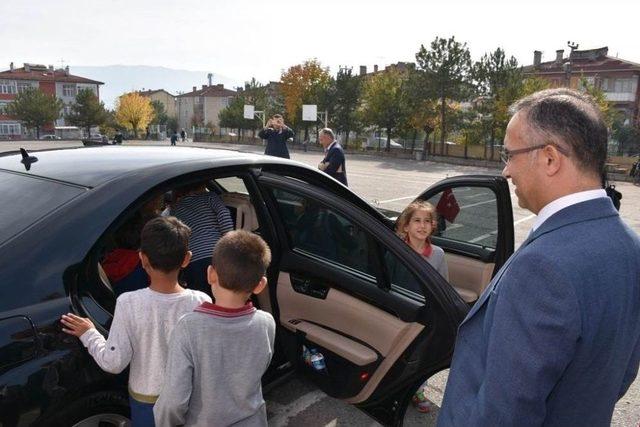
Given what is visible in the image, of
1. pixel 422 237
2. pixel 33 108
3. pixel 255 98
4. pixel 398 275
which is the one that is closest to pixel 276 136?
pixel 422 237

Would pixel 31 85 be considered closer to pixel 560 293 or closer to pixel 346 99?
pixel 346 99

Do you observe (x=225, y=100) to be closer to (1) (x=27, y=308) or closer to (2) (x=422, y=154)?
(2) (x=422, y=154)

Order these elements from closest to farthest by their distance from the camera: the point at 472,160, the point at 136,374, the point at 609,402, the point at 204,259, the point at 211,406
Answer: the point at 609,402 → the point at 211,406 → the point at 136,374 → the point at 204,259 → the point at 472,160

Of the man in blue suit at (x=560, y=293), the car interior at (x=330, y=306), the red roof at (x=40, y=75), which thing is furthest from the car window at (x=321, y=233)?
the red roof at (x=40, y=75)

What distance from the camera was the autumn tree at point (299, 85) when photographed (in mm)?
46531

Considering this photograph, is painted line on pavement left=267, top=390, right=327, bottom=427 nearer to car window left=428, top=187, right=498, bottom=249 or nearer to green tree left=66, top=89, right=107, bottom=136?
car window left=428, top=187, right=498, bottom=249

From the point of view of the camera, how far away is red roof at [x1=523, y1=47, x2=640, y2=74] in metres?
52.4

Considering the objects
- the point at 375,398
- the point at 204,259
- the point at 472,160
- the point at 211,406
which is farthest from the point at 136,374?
the point at 472,160

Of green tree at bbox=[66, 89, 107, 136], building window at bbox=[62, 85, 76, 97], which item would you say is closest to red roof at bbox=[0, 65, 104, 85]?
building window at bbox=[62, 85, 76, 97]

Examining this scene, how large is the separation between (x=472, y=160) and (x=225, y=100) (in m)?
75.2

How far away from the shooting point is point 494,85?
1184 inches

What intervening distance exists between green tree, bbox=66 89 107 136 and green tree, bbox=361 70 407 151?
128 ft

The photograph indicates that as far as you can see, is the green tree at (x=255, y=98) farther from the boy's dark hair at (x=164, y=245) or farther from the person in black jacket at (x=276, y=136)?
the boy's dark hair at (x=164, y=245)

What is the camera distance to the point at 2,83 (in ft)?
241
